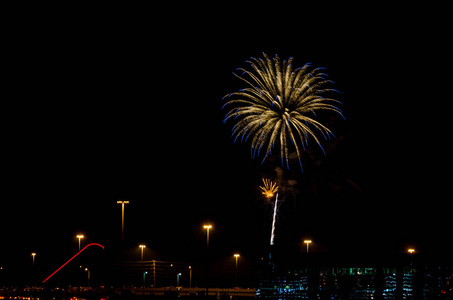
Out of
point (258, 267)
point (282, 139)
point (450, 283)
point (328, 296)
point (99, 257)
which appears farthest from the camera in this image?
point (99, 257)

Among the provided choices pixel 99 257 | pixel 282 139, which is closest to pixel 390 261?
pixel 282 139

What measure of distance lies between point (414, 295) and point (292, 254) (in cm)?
616

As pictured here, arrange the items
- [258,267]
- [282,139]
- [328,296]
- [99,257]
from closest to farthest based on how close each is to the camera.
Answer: [328,296], [258,267], [282,139], [99,257]

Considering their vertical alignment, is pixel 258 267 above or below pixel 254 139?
below

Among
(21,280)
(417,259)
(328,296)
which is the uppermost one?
(417,259)

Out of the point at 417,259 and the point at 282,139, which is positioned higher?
the point at 282,139

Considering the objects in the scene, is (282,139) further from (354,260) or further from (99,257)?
(99,257)

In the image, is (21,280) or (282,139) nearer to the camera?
(282,139)

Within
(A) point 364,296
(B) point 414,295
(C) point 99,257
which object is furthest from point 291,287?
(C) point 99,257

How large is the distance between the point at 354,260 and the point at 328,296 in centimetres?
215

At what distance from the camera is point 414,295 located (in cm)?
2720

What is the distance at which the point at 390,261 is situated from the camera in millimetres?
28109

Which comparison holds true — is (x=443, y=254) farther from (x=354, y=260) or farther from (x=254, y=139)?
(x=254, y=139)

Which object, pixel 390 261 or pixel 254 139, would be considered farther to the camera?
pixel 254 139
